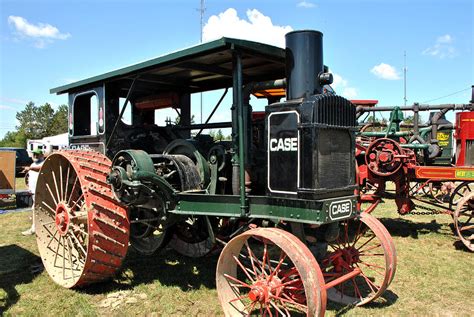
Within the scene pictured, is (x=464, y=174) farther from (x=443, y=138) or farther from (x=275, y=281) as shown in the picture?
(x=443, y=138)

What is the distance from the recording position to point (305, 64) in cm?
363

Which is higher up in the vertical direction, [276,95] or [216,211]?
[276,95]

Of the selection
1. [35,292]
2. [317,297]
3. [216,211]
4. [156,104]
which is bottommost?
[35,292]

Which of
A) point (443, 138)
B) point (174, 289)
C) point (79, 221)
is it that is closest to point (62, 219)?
point (79, 221)

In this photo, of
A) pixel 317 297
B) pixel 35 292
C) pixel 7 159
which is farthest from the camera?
pixel 7 159

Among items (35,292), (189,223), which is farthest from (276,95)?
(35,292)

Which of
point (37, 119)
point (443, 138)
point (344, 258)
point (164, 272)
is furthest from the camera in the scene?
point (37, 119)

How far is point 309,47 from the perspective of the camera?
3635mm

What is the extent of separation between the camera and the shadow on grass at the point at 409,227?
7.43 m

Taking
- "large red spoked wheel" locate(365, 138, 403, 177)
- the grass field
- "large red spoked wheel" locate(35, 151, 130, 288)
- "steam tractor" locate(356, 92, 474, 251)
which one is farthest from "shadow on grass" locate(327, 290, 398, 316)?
"large red spoked wheel" locate(365, 138, 403, 177)

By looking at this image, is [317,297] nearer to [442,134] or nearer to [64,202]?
[64,202]

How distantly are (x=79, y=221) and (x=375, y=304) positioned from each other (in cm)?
309

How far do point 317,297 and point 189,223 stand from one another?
2.44 m

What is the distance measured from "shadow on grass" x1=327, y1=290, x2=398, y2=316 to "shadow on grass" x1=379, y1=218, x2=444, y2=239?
10.3 ft
